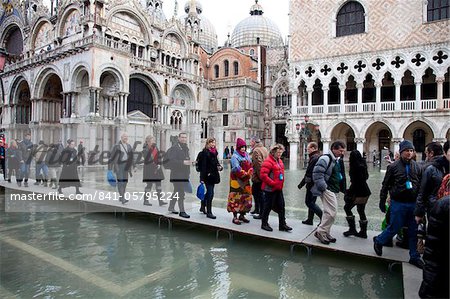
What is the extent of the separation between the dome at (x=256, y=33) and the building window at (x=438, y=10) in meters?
24.4

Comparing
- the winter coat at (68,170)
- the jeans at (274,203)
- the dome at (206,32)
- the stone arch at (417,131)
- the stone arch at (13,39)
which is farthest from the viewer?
the dome at (206,32)

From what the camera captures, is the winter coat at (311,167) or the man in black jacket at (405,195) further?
the winter coat at (311,167)

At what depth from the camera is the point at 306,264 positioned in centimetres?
530

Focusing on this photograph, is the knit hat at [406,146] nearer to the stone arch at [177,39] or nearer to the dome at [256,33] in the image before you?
the stone arch at [177,39]

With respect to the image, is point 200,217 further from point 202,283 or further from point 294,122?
point 294,122

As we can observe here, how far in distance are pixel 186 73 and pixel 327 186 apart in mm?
30292

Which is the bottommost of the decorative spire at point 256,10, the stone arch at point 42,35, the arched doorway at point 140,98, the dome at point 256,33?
the arched doorway at point 140,98

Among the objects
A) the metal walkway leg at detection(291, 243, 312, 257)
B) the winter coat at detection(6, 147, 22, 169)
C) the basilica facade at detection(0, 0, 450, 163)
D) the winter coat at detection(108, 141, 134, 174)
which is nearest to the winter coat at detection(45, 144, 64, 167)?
the winter coat at detection(6, 147, 22, 169)

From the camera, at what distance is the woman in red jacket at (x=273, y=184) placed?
6234 mm

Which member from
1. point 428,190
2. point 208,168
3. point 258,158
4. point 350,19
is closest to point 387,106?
point 350,19

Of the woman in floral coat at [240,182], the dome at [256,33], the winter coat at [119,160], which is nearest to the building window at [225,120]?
the dome at [256,33]

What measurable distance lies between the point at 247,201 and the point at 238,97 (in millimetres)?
32118

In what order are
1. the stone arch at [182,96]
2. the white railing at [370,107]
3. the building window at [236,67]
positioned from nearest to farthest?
the white railing at [370,107] < the stone arch at [182,96] < the building window at [236,67]

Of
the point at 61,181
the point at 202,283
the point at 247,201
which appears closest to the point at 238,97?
the point at 61,181
